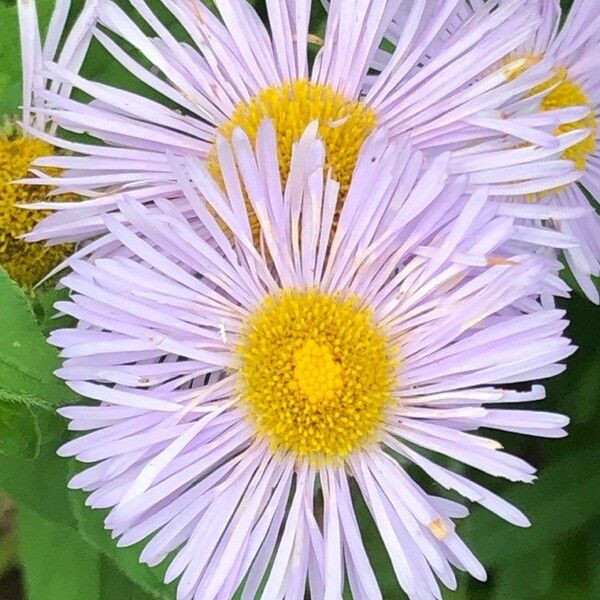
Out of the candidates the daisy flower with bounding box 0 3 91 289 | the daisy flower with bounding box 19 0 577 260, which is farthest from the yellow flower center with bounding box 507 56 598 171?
the daisy flower with bounding box 0 3 91 289

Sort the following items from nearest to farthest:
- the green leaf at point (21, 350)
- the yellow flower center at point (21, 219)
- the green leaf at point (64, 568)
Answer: the green leaf at point (21, 350) < the yellow flower center at point (21, 219) < the green leaf at point (64, 568)

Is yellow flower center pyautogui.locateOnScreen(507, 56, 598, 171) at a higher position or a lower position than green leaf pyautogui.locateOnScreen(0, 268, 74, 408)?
lower

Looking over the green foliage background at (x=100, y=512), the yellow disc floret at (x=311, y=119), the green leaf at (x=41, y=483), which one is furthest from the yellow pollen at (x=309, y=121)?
the green leaf at (x=41, y=483)

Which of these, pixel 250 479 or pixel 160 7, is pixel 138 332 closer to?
pixel 250 479

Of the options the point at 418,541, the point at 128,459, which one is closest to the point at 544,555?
the point at 418,541

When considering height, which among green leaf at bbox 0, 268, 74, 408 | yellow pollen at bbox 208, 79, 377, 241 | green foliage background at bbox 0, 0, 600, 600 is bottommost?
green foliage background at bbox 0, 0, 600, 600

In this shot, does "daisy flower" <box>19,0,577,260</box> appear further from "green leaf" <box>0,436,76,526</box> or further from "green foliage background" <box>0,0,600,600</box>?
"green leaf" <box>0,436,76,526</box>

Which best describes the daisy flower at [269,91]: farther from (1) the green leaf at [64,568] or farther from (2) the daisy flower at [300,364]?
(1) the green leaf at [64,568]

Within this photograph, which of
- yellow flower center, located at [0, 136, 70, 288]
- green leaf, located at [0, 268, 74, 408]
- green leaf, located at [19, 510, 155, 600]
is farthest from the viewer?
green leaf, located at [19, 510, 155, 600]
